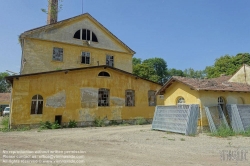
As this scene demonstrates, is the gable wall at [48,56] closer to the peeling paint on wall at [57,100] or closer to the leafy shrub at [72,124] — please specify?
the peeling paint on wall at [57,100]

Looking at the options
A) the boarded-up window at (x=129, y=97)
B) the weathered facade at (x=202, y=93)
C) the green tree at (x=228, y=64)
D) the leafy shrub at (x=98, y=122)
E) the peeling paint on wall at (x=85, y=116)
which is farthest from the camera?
the green tree at (x=228, y=64)

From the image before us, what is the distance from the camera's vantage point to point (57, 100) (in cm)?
1459

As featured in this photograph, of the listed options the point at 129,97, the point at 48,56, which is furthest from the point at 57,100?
the point at 129,97

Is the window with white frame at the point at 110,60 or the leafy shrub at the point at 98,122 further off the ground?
the window with white frame at the point at 110,60

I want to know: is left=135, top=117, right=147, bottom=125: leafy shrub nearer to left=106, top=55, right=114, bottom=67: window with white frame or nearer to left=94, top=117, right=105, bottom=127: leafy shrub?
left=94, top=117, right=105, bottom=127: leafy shrub

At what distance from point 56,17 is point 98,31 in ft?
18.5

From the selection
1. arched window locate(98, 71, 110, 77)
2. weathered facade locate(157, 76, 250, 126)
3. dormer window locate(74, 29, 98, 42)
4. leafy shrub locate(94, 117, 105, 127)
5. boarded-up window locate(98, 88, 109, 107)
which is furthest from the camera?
dormer window locate(74, 29, 98, 42)

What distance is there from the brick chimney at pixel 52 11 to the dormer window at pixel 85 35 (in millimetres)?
4095

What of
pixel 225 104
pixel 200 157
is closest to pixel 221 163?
pixel 200 157

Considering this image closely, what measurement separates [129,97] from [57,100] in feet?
22.4

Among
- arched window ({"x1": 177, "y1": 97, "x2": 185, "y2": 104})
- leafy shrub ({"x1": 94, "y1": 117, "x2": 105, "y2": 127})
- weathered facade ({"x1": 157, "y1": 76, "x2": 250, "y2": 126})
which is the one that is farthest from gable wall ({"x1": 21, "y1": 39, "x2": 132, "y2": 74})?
arched window ({"x1": 177, "y1": 97, "x2": 185, "y2": 104})

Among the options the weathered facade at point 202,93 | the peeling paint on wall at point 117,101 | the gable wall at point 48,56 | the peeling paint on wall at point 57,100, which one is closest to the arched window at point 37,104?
the peeling paint on wall at point 57,100

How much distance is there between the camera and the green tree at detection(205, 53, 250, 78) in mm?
39219

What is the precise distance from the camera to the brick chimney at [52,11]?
72.6 ft
